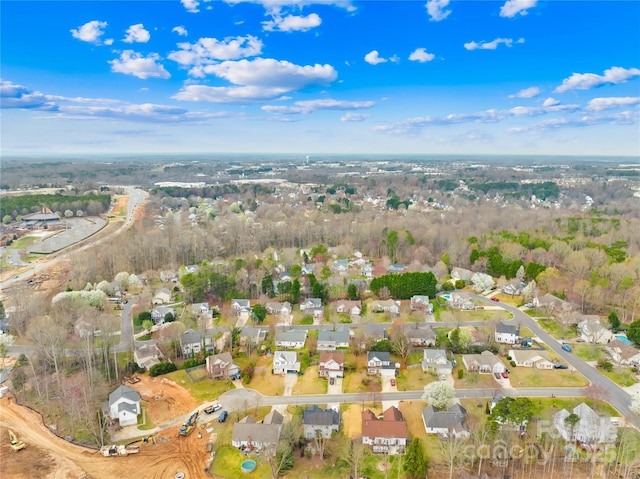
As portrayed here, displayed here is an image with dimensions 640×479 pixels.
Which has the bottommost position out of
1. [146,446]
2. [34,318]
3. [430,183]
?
[146,446]

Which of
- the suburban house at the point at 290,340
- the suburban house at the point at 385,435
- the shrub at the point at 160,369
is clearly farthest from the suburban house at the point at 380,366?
the shrub at the point at 160,369

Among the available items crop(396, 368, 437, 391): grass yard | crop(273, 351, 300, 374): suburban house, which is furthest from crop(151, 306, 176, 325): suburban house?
crop(396, 368, 437, 391): grass yard

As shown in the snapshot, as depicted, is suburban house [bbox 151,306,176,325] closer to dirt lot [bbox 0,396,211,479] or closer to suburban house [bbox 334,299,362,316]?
dirt lot [bbox 0,396,211,479]

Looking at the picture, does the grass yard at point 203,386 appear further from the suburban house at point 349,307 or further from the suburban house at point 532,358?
the suburban house at point 532,358

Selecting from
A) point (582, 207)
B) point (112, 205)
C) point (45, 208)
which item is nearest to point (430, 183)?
point (582, 207)

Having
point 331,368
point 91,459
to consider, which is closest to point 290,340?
point 331,368

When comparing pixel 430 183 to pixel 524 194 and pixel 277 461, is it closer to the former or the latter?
pixel 524 194
